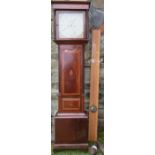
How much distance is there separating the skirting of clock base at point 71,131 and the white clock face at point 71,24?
0.76 meters

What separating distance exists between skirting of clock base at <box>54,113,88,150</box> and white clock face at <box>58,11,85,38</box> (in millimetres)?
761

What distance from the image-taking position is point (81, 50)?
8.43 ft

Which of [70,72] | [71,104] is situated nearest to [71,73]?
[70,72]

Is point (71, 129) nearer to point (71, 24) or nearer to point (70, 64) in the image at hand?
point (70, 64)

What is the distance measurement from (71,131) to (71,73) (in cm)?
55

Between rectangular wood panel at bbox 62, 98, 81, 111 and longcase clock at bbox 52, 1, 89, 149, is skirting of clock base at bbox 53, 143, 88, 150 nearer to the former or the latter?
longcase clock at bbox 52, 1, 89, 149

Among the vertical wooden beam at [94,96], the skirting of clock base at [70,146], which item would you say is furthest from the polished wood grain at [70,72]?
the skirting of clock base at [70,146]

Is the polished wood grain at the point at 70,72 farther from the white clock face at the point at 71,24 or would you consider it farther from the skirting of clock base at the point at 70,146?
the skirting of clock base at the point at 70,146

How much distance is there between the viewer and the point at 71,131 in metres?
2.59

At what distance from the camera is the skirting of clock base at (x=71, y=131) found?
8.47ft

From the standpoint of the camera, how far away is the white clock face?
8.25 feet

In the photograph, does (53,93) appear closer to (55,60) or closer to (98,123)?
(55,60)

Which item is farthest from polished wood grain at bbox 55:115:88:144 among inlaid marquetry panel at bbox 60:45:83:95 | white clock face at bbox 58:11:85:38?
white clock face at bbox 58:11:85:38
